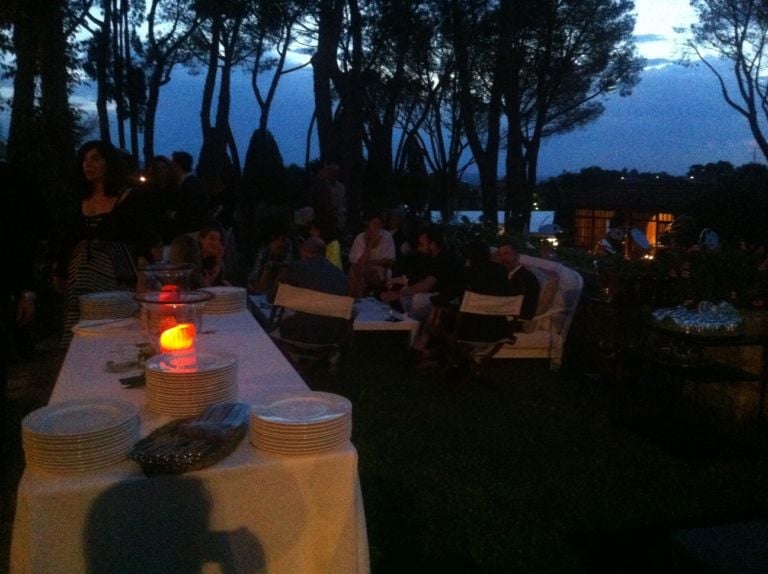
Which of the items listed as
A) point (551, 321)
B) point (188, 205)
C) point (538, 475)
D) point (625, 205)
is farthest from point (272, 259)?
point (625, 205)

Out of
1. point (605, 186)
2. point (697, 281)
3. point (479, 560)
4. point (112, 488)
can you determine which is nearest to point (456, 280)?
point (697, 281)

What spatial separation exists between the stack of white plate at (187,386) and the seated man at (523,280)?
13.0 feet

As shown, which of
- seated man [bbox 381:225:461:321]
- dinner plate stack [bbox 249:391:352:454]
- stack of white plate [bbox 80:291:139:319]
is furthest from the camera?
seated man [bbox 381:225:461:321]

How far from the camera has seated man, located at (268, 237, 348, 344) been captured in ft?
16.2

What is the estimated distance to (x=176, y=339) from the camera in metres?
2.36

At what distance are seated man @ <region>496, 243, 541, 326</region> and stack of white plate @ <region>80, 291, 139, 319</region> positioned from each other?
326 cm

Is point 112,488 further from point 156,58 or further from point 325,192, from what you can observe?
point 156,58

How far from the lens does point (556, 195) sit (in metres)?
29.5

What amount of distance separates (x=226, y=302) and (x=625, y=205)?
22011mm

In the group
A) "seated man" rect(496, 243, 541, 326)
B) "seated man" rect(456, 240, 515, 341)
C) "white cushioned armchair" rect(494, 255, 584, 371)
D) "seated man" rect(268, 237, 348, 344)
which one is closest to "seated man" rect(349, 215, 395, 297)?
"white cushioned armchair" rect(494, 255, 584, 371)

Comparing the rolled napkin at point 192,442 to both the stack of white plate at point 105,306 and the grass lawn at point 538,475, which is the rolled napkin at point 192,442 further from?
the stack of white plate at point 105,306

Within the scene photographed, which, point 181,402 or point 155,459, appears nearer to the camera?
point 155,459

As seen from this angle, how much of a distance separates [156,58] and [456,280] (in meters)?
17.7

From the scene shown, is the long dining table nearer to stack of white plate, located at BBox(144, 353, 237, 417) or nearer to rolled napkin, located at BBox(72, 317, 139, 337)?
stack of white plate, located at BBox(144, 353, 237, 417)
